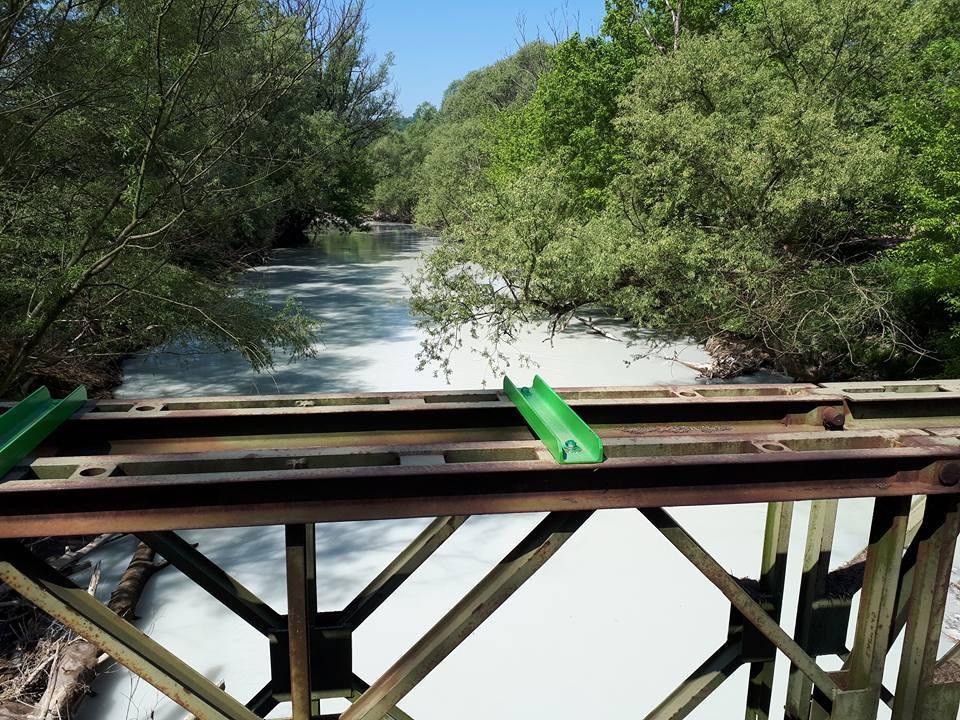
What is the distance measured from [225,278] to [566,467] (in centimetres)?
1002

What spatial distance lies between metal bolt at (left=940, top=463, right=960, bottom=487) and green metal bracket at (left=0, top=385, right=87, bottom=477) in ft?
9.16

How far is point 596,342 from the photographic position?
18844mm

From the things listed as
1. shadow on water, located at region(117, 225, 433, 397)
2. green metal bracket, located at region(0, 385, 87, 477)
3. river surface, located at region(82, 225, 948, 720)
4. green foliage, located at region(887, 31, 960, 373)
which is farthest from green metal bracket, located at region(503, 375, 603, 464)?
green foliage, located at region(887, 31, 960, 373)

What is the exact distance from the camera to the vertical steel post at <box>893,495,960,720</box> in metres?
2.61

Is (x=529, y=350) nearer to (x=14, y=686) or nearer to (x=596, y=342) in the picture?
(x=596, y=342)

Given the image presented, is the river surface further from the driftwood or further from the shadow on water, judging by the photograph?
the shadow on water

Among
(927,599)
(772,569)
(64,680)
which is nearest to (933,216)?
(772,569)

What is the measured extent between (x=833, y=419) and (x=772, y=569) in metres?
0.95

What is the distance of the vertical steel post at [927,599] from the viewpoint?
2.61 meters

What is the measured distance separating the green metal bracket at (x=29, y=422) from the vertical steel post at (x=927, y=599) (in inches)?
114

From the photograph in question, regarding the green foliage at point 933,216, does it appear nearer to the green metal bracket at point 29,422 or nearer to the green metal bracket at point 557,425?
the green metal bracket at point 557,425

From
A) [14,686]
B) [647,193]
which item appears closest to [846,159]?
[647,193]

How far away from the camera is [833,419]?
3121mm

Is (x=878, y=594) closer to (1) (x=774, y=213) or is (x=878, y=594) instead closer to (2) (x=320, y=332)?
(1) (x=774, y=213)
